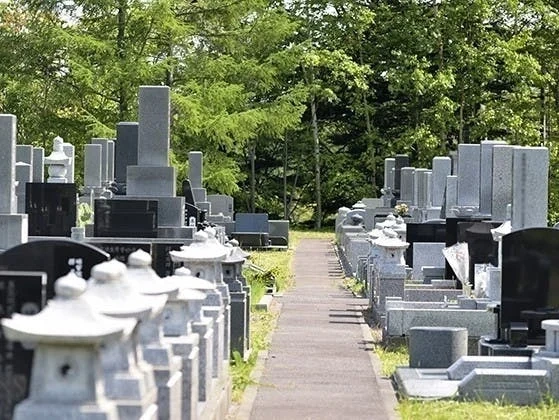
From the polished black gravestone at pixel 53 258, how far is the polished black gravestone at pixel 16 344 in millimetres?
2214

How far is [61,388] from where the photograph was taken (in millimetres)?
6082

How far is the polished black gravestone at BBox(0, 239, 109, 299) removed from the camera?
381 inches

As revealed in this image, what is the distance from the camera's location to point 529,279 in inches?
539

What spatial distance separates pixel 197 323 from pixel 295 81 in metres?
43.8

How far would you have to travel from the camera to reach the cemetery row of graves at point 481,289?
12266 mm

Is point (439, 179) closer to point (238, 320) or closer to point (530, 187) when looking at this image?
point (530, 187)

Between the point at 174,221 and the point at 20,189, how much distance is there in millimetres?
4299

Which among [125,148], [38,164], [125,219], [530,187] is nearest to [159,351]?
[530,187]

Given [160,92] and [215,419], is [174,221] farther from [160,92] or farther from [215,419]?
[215,419]

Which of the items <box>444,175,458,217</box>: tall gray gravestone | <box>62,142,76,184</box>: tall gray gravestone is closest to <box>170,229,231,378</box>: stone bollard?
<box>444,175,458,217</box>: tall gray gravestone

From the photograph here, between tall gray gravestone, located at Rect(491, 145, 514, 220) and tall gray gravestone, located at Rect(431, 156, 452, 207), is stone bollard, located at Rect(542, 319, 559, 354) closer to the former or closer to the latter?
tall gray gravestone, located at Rect(491, 145, 514, 220)

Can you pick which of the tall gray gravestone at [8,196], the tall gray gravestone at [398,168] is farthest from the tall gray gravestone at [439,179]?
the tall gray gravestone at [8,196]

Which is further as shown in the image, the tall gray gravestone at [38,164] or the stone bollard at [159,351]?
the tall gray gravestone at [38,164]

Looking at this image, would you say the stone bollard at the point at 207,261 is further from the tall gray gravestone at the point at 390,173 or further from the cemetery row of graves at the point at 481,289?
the tall gray gravestone at the point at 390,173
